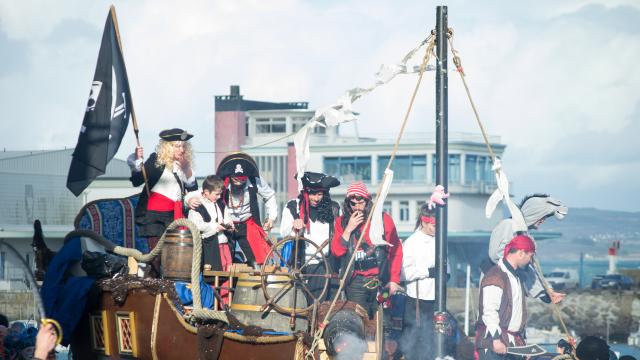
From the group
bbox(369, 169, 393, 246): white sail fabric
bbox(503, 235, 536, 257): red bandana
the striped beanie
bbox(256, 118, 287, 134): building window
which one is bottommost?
bbox(503, 235, 536, 257): red bandana

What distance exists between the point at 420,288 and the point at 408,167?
50.5 metres

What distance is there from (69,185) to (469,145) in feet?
164

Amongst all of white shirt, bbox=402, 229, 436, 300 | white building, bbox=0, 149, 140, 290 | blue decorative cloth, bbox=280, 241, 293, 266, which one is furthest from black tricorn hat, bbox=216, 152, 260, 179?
white building, bbox=0, 149, 140, 290

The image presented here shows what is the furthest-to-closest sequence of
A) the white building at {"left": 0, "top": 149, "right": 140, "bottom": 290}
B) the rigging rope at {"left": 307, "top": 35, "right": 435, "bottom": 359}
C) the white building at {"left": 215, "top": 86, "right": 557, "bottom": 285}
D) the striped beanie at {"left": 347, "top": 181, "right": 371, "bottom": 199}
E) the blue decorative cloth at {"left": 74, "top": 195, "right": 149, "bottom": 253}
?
the white building at {"left": 215, "top": 86, "right": 557, "bottom": 285}, the white building at {"left": 0, "top": 149, "right": 140, "bottom": 290}, the blue decorative cloth at {"left": 74, "top": 195, "right": 149, "bottom": 253}, the striped beanie at {"left": 347, "top": 181, "right": 371, "bottom": 199}, the rigging rope at {"left": 307, "top": 35, "right": 435, "bottom": 359}

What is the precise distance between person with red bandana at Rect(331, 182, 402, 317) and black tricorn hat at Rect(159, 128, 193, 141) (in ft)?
5.77

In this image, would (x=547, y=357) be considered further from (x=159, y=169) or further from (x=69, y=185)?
(x=69, y=185)

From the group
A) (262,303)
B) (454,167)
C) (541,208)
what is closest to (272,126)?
(454,167)

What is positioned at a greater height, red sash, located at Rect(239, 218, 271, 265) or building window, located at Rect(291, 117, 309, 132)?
building window, located at Rect(291, 117, 309, 132)

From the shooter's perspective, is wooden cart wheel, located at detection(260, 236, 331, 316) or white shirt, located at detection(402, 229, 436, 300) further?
white shirt, located at detection(402, 229, 436, 300)

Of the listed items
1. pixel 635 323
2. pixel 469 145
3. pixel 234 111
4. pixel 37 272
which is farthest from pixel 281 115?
pixel 37 272

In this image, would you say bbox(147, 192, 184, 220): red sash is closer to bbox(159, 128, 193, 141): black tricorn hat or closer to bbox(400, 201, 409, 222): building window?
bbox(159, 128, 193, 141): black tricorn hat

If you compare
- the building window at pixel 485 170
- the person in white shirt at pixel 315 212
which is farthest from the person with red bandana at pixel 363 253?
the building window at pixel 485 170

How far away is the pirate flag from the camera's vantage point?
11.6 metres

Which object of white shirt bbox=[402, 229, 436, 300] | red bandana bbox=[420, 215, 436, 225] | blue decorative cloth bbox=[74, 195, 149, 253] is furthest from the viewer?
red bandana bbox=[420, 215, 436, 225]
